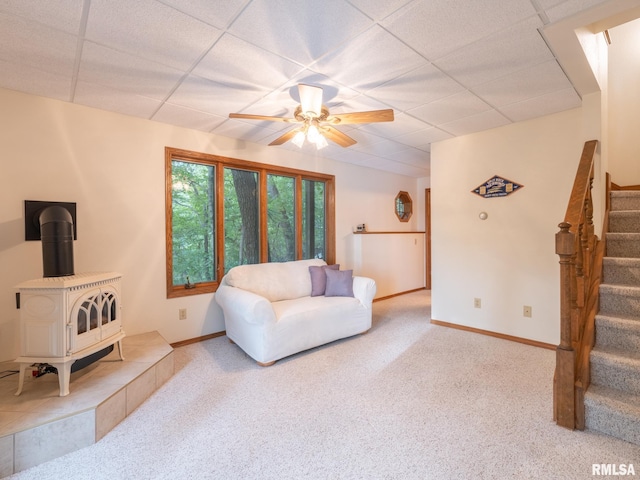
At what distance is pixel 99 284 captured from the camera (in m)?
2.17

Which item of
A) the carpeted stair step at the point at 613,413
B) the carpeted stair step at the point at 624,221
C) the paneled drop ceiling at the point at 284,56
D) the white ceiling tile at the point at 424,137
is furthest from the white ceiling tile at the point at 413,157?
the carpeted stair step at the point at 613,413

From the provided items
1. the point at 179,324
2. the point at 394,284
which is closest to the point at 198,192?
the point at 179,324

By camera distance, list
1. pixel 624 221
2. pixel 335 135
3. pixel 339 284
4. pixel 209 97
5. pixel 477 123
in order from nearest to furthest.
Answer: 1. pixel 209 97
2. pixel 335 135
3. pixel 624 221
4. pixel 477 123
5. pixel 339 284

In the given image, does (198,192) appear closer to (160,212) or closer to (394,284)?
(160,212)

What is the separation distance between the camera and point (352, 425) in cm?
187

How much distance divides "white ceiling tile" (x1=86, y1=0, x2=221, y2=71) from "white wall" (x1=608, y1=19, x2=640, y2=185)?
4.47 m

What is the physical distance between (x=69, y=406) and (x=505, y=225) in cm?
410

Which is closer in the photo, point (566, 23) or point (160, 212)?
point (566, 23)

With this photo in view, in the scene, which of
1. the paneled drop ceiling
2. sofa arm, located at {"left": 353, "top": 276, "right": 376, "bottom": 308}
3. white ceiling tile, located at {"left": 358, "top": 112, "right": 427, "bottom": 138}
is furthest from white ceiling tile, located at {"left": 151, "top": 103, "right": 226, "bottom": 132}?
sofa arm, located at {"left": 353, "top": 276, "right": 376, "bottom": 308}

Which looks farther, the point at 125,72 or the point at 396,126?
the point at 396,126

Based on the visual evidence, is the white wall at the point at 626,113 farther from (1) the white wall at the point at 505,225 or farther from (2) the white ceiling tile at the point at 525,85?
(2) the white ceiling tile at the point at 525,85

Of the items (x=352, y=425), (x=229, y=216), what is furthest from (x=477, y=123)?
(x=352, y=425)

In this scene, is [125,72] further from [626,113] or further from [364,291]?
[626,113]

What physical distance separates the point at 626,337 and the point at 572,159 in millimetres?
1745
